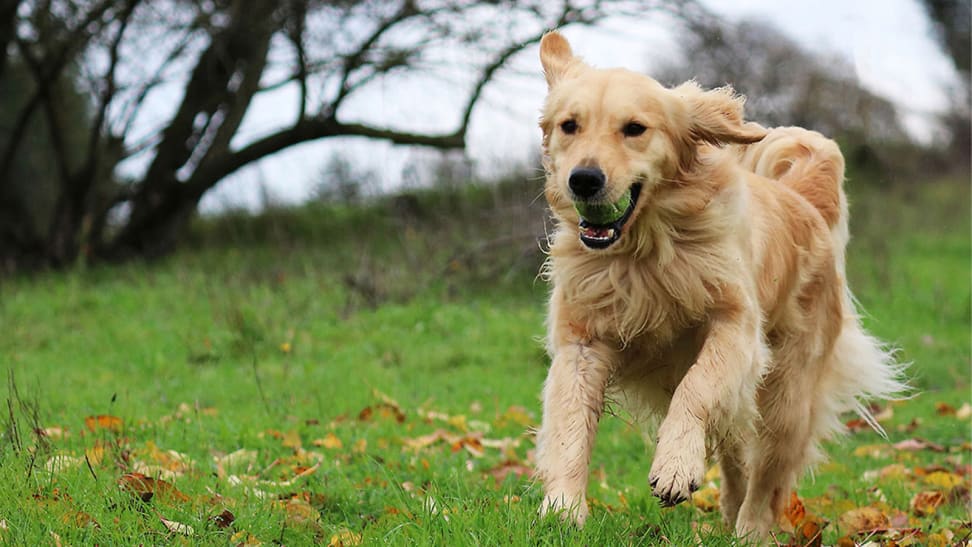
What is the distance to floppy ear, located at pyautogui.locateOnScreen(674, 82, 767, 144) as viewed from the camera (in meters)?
3.98

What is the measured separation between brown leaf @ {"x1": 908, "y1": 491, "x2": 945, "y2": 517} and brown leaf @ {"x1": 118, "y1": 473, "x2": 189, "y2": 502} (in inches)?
128

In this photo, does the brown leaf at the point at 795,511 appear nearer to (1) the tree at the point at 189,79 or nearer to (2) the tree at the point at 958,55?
(1) the tree at the point at 189,79

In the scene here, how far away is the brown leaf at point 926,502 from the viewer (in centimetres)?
471

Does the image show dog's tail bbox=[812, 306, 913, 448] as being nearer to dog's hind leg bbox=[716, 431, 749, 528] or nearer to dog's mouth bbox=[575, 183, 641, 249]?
dog's hind leg bbox=[716, 431, 749, 528]

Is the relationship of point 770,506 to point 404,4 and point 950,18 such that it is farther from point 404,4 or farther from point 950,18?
point 950,18

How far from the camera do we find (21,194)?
14336 millimetres

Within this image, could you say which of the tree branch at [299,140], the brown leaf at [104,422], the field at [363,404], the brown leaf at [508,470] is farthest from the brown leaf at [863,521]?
the tree branch at [299,140]

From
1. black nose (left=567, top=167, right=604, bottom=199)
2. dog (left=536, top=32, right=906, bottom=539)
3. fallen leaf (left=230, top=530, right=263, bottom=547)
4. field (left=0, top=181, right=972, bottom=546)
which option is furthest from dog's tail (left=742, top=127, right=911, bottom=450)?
fallen leaf (left=230, top=530, right=263, bottom=547)

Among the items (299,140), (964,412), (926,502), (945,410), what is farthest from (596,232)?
(299,140)

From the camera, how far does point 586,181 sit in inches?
139

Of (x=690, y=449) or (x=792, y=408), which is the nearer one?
(x=690, y=449)

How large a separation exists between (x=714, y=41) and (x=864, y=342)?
7035 mm

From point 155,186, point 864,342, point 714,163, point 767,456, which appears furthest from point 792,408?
point 155,186

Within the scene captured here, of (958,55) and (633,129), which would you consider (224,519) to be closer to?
(633,129)
